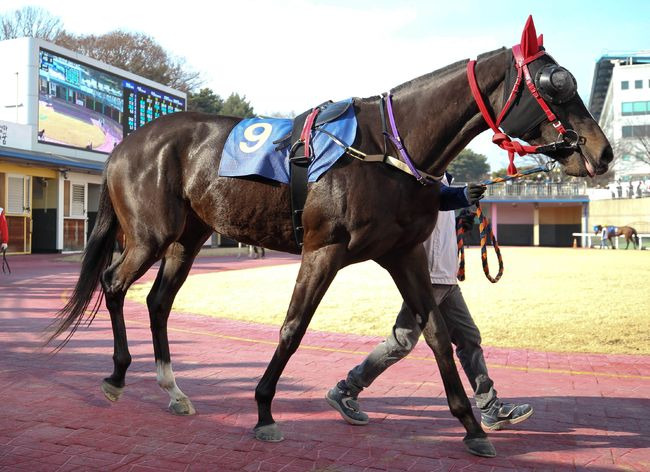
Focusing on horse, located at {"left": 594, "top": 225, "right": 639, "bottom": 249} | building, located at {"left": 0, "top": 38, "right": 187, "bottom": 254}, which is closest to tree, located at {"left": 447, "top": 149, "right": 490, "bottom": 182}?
horse, located at {"left": 594, "top": 225, "right": 639, "bottom": 249}

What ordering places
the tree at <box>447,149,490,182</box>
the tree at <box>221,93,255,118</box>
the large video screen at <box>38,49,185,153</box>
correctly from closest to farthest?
the large video screen at <box>38,49,185,153</box>, the tree at <box>221,93,255,118</box>, the tree at <box>447,149,490,182</box>

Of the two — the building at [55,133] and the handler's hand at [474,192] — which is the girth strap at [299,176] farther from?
the building at [55,133]

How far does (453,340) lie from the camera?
3873 millimetres

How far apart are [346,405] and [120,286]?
164cm

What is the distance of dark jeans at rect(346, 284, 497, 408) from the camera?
3.74 m

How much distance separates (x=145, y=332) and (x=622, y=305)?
6813mm

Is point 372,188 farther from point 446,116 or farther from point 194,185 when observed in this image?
point 194,185

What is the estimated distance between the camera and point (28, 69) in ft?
70.1

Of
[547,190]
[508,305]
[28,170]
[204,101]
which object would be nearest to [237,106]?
[204,101]

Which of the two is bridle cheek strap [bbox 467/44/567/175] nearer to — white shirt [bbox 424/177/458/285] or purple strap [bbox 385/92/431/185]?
purple strap [bbox 385/92/431/185]

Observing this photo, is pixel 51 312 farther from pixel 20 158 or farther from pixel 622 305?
pixel 20 158

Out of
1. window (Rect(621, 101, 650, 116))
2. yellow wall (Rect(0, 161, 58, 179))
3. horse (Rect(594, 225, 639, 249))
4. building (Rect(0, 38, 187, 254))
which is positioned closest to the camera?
yellow wall (Rect(0, 161, 58, 179))

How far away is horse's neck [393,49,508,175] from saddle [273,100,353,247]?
0.39m

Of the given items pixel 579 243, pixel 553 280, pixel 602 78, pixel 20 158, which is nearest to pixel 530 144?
pixel 553 280
